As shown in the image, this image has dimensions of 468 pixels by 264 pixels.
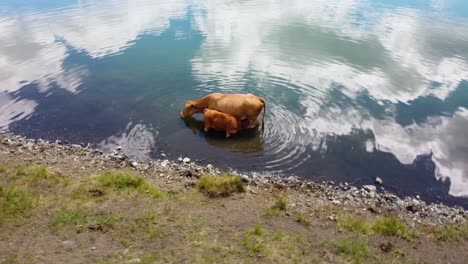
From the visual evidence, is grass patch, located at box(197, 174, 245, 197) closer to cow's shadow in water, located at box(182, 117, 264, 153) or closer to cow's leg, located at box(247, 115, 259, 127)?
cow's shadow in water, located at box(182, 117, 264, 153)

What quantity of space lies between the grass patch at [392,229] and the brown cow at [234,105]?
6.07m

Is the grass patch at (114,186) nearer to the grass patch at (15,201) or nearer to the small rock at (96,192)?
the small rock at (96,192)

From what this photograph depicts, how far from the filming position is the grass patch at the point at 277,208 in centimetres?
884

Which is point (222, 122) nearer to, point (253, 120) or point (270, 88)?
point (253, 120)

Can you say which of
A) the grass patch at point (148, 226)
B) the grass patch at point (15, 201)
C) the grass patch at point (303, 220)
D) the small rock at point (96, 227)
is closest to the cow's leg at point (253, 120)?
the grass patch at point (303, 220)

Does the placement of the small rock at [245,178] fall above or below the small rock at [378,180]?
above

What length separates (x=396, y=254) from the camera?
7715 millimetres

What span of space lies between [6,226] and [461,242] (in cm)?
945

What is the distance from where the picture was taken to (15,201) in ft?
27.8

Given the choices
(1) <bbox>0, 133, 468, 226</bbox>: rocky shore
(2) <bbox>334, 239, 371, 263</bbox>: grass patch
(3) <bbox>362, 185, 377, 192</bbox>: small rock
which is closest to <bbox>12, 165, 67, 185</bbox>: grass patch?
(1) <bbox>0, 133, 468, 226</bbox>: rocky shore

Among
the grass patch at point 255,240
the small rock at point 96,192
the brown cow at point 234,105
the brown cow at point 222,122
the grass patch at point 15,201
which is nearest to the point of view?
the grass patch at point 255,240

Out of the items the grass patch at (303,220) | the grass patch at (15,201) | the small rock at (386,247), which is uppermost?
the grass patch at (15,201)

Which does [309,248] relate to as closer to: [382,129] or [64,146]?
[382,129]

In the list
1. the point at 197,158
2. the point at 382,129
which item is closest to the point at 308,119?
the point at 382,129
